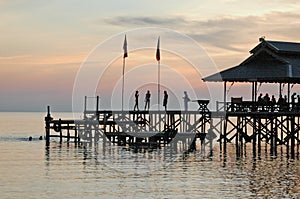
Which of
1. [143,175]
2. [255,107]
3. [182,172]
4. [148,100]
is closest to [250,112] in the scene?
[255,107]

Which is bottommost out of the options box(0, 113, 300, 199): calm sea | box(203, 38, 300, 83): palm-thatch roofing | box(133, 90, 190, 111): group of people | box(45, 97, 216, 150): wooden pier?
box(0, 113, 300, 199): calm sea

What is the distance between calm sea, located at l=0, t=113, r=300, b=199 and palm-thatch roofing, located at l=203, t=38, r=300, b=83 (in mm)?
6315

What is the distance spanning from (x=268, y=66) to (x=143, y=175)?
1968 centimetres

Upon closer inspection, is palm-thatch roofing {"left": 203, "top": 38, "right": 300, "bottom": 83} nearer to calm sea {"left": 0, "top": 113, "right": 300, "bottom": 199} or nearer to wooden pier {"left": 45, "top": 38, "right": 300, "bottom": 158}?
wooden pier {"left": 45, "top": 38, "right": 300, "bottom": 158}

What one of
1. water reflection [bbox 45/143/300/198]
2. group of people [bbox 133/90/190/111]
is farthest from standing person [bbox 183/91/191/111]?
water reflection [bbox 45/143/300/198]

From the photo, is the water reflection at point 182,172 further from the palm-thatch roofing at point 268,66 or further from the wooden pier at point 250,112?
the palm-thatch roofing at point 268,66

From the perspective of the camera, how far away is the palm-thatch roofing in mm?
54812

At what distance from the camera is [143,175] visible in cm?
4047

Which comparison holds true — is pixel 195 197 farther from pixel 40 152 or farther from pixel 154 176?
pixel 40 152

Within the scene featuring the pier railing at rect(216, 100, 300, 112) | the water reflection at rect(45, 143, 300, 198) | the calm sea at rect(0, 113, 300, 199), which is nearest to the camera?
the calm sea at rect(0, 113, 300, 199)

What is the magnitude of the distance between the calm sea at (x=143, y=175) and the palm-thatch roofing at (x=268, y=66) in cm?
631

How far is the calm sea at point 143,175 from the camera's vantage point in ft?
113

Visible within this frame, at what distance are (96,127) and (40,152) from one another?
693 centimetres

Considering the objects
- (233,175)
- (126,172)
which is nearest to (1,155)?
(126,172)
